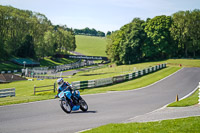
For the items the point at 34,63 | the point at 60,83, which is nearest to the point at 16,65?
the point at 34,63

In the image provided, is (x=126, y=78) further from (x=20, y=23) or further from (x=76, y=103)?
(x=20, y=23)

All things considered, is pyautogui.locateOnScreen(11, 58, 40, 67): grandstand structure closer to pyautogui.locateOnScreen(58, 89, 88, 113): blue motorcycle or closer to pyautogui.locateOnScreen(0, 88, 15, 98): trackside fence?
pyautogui.locateOnScreen(0, 88, 15, 98): trackside fence

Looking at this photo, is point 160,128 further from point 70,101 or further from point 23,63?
point 23,63

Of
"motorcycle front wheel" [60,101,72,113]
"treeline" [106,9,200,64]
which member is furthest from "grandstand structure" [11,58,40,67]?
"motorcycle front wheel" [60,101,72,113]

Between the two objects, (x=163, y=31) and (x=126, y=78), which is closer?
(x=126, y=78)

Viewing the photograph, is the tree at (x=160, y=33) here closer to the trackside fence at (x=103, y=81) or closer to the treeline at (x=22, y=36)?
the trackside fence at (x=103, y=81)

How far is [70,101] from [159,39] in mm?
66362

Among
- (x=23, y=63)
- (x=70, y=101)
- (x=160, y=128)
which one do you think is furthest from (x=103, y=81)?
(x=23, y=63)

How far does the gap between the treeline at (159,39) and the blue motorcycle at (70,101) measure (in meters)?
64.3

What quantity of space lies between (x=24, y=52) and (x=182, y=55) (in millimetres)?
67382

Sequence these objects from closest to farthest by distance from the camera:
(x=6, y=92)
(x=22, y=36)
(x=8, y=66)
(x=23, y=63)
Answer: (x=6, y=92) < (x=8, y=66) < (x=23, y=63) < (x=22, y=36)

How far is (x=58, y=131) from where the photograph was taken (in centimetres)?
997

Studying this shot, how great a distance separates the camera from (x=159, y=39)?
7506cm

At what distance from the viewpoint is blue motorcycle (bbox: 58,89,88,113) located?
13516mm
